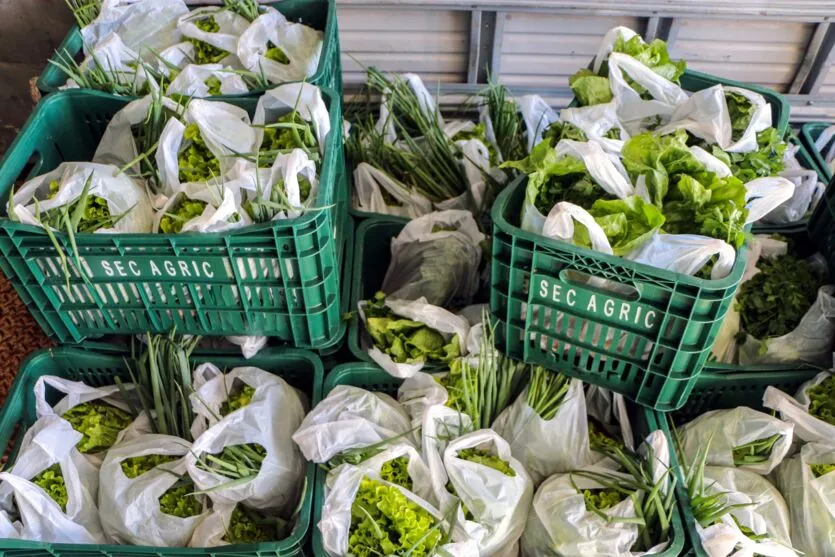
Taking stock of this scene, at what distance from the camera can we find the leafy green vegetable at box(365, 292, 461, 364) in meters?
1.57

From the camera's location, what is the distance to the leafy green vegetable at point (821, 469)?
1381mm

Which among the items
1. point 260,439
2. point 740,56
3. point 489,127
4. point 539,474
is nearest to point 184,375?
point 260,439

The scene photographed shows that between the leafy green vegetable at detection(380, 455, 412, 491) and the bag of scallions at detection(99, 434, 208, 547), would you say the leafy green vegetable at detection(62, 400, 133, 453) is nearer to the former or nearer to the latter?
the bag of scallions at detection(99, 434, 208, 547)

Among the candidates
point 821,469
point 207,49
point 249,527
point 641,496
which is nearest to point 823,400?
point 821,469

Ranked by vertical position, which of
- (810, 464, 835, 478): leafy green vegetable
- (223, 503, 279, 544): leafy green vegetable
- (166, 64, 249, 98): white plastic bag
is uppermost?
(166, 64, 249, 98): white plastic bag

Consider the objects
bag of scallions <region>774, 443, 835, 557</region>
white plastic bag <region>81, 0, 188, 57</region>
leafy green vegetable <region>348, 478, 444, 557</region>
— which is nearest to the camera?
leafy green vegetable <region>348, 478, 444, 557</region>

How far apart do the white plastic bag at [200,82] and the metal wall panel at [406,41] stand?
55 centimetres

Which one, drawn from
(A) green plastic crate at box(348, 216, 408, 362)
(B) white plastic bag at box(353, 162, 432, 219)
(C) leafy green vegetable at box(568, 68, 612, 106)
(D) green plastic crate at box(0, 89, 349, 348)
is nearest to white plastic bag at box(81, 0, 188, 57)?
(D) green plastic crate at box(0, 89, 349, 348)

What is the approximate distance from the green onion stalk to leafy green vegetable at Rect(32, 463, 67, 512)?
100cm

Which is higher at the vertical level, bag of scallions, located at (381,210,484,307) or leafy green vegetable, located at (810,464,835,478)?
bag of scallions, located at (381,210,484,307)

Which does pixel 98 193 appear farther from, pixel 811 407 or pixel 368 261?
pixel 811 407

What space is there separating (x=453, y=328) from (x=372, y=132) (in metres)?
0.70

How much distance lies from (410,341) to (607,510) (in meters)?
0.53

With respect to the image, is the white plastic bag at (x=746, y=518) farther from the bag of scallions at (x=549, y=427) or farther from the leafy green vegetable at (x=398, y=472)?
the leafy green vegetable at (x=398, y=472)
